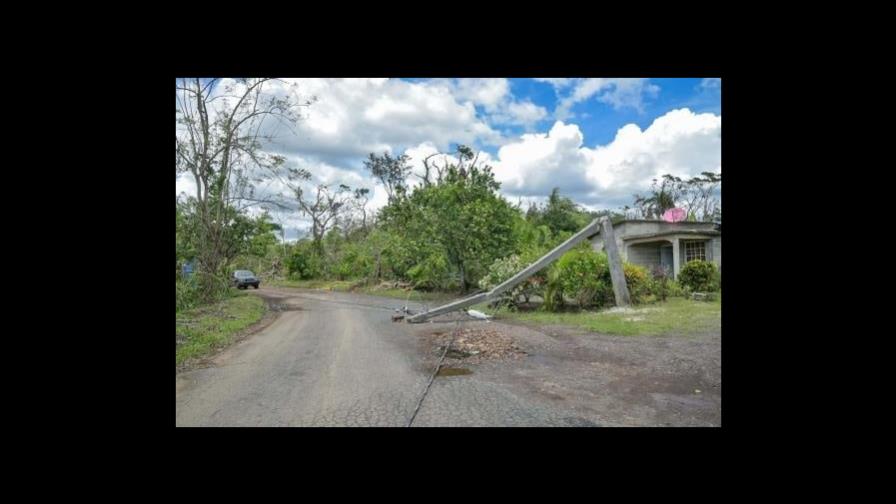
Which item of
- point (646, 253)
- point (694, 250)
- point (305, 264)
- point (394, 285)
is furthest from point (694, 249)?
point (305, 264)

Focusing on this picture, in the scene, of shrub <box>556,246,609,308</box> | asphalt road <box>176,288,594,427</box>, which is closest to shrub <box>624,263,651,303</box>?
shrub <box>556,246,609,308</box>

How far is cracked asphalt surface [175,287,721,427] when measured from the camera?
285 cm

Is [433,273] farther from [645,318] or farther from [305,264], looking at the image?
[305,264]

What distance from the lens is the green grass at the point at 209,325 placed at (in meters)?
5.20

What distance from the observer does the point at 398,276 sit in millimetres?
17453

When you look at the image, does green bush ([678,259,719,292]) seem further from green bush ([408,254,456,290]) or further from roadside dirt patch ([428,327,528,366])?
green bush ([408,254,456,290])

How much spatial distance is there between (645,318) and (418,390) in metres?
4.96

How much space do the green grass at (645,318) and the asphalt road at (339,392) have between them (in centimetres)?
275

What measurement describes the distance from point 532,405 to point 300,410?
1672 mm

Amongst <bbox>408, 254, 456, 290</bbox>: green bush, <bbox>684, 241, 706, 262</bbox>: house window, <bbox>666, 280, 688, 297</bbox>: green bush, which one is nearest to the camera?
<bbox>666, 280, 688, 297</bbox>: green bush

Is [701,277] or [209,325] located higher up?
[701,277]

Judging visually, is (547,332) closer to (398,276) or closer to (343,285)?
(398,276)

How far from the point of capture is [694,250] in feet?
43.2
